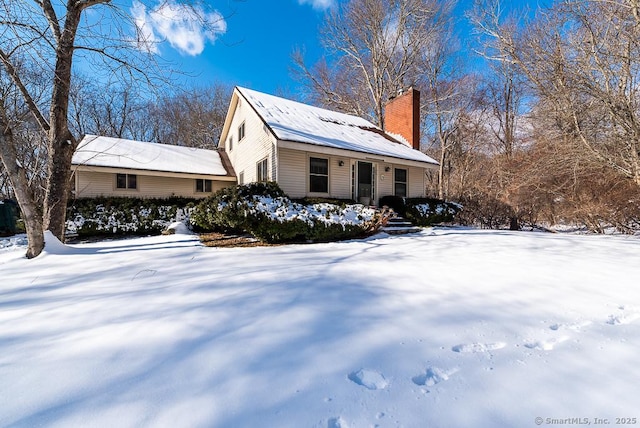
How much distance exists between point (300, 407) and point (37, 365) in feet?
5.62

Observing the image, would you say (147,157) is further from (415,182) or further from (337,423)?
(337,423)

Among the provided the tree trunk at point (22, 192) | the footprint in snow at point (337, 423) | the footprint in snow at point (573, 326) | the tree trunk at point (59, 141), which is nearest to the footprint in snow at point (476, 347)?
the footprint in snow at point (573, 326)

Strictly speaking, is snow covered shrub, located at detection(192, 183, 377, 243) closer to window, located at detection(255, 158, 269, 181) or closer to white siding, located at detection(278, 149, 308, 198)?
white siding, located at detection(278, 149, 308, 198)

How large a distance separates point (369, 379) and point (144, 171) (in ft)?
45.5

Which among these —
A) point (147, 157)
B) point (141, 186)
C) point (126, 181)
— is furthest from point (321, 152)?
point (126, 181)

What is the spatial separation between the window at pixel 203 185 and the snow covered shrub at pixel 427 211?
1037 cm

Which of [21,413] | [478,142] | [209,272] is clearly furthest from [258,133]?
[478,142]

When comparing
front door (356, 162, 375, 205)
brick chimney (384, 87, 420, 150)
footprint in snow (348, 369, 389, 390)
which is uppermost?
brick chimney (384, 87, 420, 150)

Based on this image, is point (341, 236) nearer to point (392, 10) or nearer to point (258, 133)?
point (258, 133)

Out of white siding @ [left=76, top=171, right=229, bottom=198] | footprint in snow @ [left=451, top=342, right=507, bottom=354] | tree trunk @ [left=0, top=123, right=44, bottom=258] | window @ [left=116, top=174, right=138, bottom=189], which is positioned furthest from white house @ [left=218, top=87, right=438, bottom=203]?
footprint in snow @ [left=451, top=342, right=507, bottom=354]

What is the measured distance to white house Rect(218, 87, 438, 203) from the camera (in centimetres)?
971

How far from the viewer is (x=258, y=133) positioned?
11.1 m

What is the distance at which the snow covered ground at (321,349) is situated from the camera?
51.7 inches

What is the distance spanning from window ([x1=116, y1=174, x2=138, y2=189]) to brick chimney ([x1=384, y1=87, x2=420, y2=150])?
1408cm
